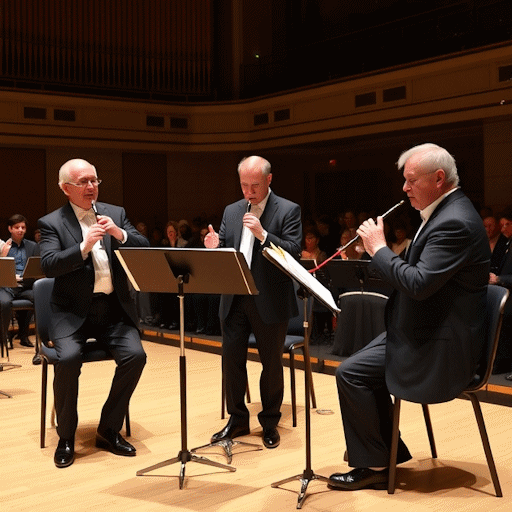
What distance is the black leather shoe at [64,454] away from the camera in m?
Answer: 3.42

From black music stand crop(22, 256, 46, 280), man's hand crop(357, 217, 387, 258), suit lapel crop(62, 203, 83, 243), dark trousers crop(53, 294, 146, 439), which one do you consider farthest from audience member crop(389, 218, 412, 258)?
man's hand crop(357, 217, 387, 258)

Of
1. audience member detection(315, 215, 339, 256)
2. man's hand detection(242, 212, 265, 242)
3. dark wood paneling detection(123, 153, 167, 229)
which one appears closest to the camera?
man's hand detection(242, 212, 265, 242)

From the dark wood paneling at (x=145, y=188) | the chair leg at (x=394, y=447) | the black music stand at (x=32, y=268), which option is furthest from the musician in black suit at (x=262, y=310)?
the dark wood paneling at (x=145, y=188)

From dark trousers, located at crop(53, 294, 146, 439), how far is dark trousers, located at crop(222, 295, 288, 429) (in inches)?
17.5

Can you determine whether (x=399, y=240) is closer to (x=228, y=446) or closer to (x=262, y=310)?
(x=262, y=310)

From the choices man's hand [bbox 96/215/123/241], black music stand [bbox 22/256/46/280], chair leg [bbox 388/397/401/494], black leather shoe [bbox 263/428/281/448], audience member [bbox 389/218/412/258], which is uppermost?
man's hand [bbox 96/215/123/241]

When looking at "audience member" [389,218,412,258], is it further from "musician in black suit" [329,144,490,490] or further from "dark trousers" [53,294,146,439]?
"musician in black suit" [329,144,490,490]

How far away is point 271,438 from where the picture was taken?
3697 millimetres

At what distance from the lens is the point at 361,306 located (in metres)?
5.59

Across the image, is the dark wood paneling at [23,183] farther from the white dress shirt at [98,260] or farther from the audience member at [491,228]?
the white dress shirt at [98,260]

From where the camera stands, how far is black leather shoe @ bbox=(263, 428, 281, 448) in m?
3.67

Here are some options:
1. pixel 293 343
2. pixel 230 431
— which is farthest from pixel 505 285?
pixel 230 431

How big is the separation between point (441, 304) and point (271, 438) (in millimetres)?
1254

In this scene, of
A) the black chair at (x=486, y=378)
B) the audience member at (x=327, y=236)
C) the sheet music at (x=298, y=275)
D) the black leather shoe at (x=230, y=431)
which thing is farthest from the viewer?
the audience member at (x=327, y=236)
